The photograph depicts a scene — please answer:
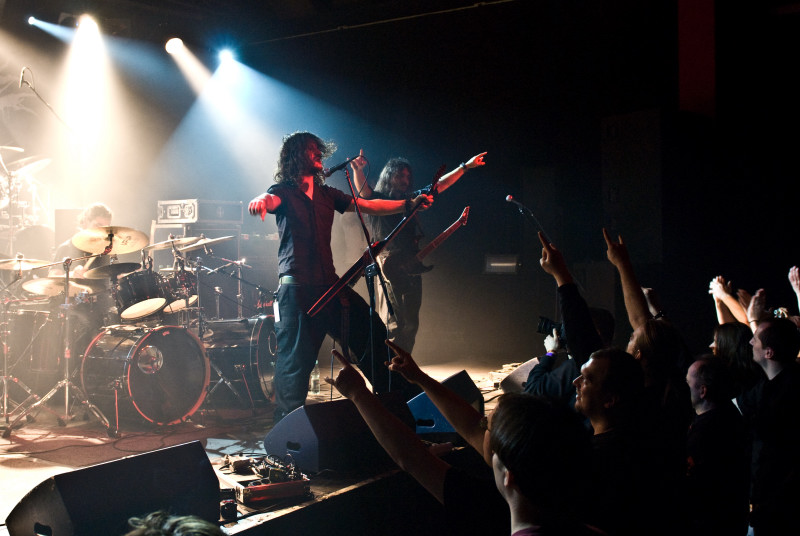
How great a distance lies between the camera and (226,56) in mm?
9086

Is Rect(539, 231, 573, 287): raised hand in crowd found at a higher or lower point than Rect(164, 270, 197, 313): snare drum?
higher

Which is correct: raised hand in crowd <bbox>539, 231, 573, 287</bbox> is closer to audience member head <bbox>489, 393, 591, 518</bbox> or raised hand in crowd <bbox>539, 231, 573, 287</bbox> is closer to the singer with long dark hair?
audience member head <bbox>489, 393, 591, 518</bbox>

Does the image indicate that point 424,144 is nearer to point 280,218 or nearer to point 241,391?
point 241,391


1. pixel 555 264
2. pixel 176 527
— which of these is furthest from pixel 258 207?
pixel 176 527

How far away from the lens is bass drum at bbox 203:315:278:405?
5844 millimetres

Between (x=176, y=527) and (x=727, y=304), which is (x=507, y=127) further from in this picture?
(x=176, y=527)

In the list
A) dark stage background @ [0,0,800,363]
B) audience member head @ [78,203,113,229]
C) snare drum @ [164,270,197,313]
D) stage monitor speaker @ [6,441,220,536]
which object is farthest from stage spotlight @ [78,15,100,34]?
stage monitor speaker @ [6,441,220,536]

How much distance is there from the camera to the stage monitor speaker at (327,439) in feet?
10.1

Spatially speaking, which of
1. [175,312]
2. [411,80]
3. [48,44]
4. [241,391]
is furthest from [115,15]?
[241,391]

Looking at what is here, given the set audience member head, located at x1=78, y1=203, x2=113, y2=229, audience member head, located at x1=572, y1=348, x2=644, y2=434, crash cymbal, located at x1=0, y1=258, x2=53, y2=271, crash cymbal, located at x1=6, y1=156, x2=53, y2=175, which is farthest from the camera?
crash cymbal, located at x1=6, y1=156, x2=53, y2=175

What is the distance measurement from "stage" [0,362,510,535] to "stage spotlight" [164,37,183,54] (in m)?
4.80

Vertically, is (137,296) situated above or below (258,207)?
below

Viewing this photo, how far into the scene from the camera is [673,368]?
2.69 m

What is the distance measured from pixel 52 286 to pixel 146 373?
3.59ft
